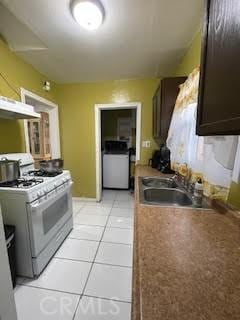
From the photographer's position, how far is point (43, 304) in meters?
1.27

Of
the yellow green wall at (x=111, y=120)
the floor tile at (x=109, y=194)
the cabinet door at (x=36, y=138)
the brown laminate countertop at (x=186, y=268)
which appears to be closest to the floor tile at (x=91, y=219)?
the floor tile at (x=109, y=194)

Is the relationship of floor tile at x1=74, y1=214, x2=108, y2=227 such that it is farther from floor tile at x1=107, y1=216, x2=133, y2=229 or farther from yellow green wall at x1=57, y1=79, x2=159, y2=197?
yellow green wall at x1=57, y1=79, x2=159, y2=197

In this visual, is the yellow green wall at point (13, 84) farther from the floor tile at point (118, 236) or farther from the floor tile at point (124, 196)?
the floor tile at point (124, 196)

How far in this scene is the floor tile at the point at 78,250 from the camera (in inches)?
70.0

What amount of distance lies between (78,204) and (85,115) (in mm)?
1748

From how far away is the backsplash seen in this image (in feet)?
3.02

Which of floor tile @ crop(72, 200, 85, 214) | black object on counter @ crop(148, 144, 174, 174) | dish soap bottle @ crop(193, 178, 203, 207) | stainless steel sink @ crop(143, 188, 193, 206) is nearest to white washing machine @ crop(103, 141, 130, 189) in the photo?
floor tile @ crop(72, 200, 85, 214)

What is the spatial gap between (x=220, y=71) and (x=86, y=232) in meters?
2.28

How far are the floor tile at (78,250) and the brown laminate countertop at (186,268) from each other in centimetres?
123

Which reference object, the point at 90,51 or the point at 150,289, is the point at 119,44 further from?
the point at 150,289

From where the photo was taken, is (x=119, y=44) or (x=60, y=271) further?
(x=119, y=44)

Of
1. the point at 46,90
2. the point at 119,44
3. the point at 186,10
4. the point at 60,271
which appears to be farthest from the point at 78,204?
the point at 186,10

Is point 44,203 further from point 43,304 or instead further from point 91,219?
point 91,219

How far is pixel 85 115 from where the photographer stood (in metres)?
3.14
